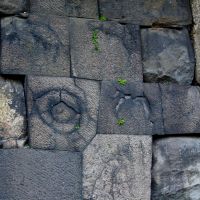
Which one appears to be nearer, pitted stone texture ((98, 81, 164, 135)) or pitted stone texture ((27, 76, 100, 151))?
pitted stone texture ((27, 76, 100, 151))

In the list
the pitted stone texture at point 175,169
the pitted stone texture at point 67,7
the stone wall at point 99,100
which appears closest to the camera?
the stone wall at point 99,100

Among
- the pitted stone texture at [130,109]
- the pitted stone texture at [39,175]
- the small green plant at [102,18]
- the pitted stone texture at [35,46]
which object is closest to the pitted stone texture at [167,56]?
the pitted stone texture at [130,109]

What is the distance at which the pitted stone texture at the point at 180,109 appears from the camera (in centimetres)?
312

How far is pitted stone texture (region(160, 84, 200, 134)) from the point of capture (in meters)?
3.12

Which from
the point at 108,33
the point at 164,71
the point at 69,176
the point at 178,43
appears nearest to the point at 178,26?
the point at 178,43

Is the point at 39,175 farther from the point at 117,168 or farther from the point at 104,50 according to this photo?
the point at 104,50

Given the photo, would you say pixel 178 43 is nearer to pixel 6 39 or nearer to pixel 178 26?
pixel 178 26

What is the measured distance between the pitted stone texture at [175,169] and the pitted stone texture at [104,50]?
489 millimetres

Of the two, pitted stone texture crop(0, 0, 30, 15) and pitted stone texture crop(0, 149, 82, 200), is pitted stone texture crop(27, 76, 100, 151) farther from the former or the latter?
pitted stone texture crop(0, 0, 30, 15)

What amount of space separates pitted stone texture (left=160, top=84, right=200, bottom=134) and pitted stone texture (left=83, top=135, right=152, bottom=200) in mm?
211

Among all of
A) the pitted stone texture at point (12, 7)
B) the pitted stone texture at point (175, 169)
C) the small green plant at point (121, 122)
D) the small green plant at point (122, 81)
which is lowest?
the pitted stone texture at point (175, 169)

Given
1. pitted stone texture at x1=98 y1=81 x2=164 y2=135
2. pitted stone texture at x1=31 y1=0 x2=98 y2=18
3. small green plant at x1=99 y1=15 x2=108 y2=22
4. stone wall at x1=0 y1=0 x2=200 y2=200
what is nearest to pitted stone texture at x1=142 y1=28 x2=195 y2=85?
stone wall at x1=0 y1=0 x2=200 y2=200

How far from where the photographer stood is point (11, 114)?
2787 mm

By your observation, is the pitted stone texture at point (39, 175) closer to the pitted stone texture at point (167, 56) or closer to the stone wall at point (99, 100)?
the stone wall at point (99, 100)
